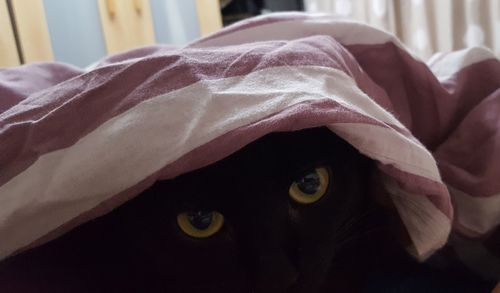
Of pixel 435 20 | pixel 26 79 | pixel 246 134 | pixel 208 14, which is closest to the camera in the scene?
pixel 246 134

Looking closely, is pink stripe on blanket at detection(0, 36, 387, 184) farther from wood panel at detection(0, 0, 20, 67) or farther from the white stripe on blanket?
wood panel at detection(0, 0, 20, 67)

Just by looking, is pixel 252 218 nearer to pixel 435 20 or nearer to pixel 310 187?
pixel 310 187

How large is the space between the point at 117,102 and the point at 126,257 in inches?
5.5

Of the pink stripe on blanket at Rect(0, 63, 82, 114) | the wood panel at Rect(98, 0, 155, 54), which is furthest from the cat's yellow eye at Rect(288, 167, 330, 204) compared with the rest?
the wood panel at Rect(98, 0, 155, 54)

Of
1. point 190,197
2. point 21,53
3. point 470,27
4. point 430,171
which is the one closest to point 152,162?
point 190,197

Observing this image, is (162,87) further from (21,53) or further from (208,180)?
(21,53)

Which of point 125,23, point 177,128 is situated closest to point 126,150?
point 177,128

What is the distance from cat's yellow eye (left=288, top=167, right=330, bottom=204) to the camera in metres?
0.43

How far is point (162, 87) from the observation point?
39 centimetres

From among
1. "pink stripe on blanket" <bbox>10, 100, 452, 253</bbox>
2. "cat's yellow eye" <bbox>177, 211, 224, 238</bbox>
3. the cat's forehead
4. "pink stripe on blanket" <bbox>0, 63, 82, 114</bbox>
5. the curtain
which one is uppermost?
"pink stripe on blanket" <bbox>0, 63, 82, 114</bbox>

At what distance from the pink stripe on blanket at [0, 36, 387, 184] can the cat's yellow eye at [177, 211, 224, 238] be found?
9 centimetres

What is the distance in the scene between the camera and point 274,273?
40 centimetres

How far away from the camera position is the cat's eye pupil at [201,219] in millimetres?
413

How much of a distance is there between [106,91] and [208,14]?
3.58 feet
